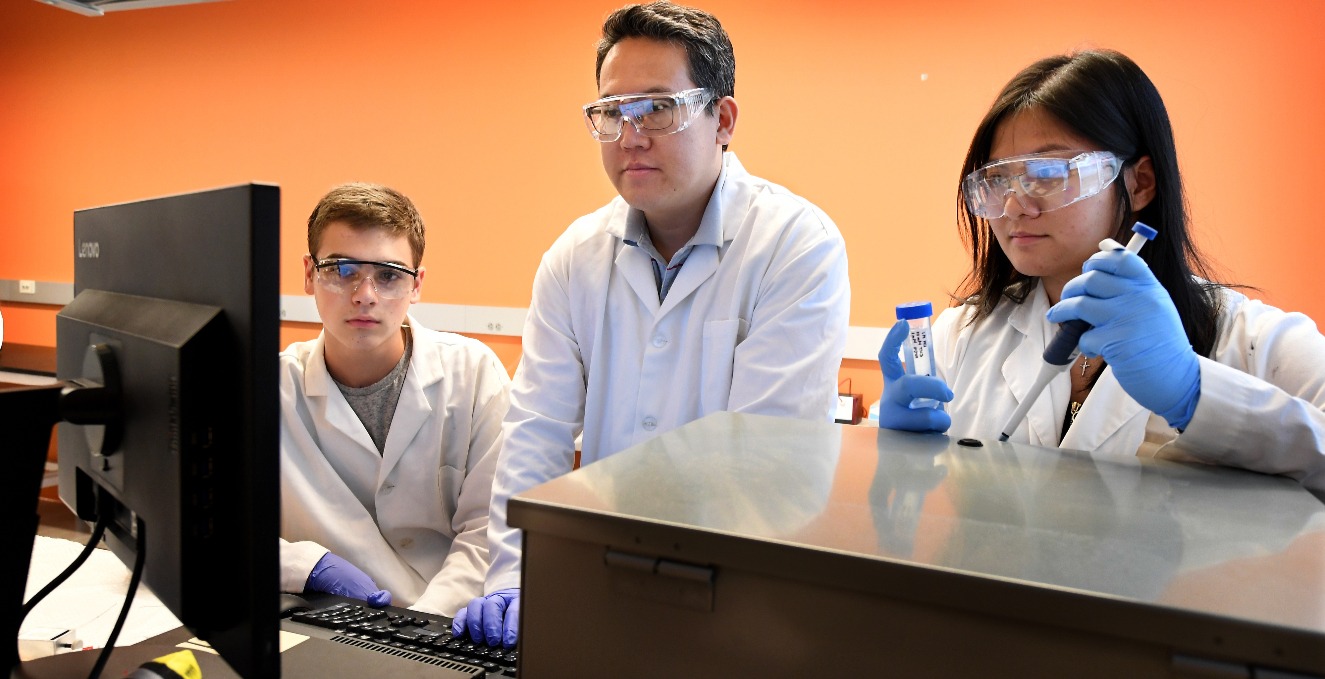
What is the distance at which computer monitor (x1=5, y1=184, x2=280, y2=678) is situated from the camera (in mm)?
588

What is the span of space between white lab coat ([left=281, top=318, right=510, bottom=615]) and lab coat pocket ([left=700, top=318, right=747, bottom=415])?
21.4 inches

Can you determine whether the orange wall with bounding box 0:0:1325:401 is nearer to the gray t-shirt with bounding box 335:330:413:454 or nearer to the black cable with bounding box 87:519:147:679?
the gray t-shirt with bounding box 335:330:413:454

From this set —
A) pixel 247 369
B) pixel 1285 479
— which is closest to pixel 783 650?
pixel 247 369

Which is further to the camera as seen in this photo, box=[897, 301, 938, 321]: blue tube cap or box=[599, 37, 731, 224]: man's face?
box=[599, 37, 731, 224]: man's face

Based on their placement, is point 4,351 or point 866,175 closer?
point 866,175

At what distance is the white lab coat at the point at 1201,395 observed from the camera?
93cm

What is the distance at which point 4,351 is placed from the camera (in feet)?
13.4

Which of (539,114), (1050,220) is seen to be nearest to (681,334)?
(1050,220)

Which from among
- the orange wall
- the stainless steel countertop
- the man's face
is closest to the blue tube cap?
the stainless steel countertop

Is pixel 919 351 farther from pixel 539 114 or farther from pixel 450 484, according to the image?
pixel 539 114

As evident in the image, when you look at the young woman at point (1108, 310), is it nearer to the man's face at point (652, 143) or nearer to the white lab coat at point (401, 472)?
the man's face at point (652, 143)

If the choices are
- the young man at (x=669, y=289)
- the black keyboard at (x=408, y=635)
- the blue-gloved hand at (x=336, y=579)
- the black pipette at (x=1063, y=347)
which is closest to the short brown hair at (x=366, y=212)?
the young man at (x=669, y=289)

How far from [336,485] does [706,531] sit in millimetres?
1471

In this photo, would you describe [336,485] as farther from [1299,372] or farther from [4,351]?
[4,351]
